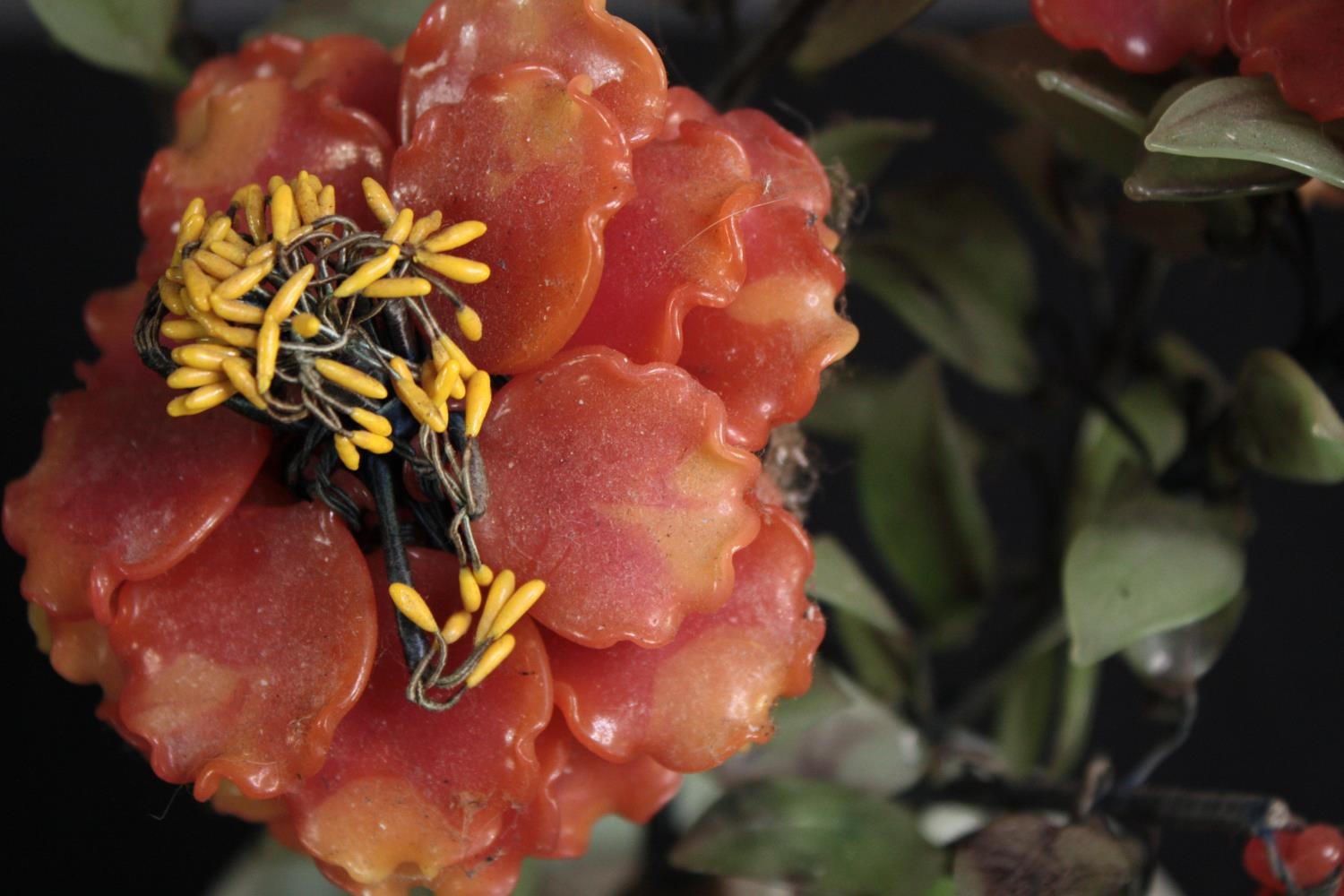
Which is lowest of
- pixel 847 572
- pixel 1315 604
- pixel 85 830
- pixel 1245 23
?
pixel 85 830

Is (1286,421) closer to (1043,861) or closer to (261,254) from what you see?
(1043,861)

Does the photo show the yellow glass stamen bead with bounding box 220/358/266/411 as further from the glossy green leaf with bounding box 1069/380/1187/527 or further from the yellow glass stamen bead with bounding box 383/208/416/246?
the glossy green leaf with bounding box 1069/380/1187/527

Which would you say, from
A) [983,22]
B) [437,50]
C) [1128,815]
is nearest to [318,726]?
[437,50]

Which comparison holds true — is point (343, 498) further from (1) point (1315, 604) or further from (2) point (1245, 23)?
(1) point (1315, 604)

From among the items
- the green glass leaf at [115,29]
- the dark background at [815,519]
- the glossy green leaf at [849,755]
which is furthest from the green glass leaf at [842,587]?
the dark background at [815,519]

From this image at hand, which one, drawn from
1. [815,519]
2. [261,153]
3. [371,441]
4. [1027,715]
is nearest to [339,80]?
[261,153]
